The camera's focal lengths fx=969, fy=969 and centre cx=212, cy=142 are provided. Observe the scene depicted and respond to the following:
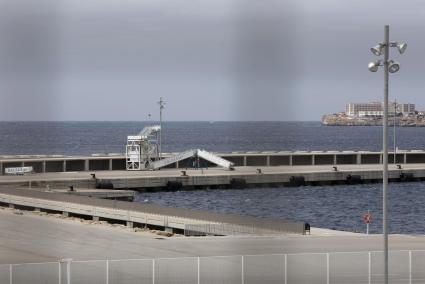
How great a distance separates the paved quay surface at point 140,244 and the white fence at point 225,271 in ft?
15.9

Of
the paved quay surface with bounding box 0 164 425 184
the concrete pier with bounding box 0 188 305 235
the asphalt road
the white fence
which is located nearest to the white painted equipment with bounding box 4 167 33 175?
the paved quay surface with bounding box 0 164 425 184

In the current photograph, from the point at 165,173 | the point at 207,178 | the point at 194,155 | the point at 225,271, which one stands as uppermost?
the point at 194,155

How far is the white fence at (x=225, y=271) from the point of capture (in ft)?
91.9

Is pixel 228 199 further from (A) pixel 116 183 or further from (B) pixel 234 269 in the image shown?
(B) pixel 234 269

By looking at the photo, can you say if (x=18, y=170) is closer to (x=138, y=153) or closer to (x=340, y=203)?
(x=138, y=153)

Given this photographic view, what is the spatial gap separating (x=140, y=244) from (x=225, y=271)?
13607 millimetres

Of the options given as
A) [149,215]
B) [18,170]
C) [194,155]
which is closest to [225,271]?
[149,215]

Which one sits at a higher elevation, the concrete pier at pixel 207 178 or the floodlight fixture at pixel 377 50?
the floodlight fixture at pixel 377 50

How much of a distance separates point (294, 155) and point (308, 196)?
2309 centimetres

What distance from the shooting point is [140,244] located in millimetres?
42375

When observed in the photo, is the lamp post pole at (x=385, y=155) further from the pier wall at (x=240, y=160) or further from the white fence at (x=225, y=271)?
the pier wall at (x=240, y=160)

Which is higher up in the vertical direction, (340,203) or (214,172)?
(214,172)

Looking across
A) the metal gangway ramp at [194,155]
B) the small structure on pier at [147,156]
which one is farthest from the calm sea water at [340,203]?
the metal gangway ramp at [194,155]

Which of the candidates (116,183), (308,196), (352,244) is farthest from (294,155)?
(352,244)
